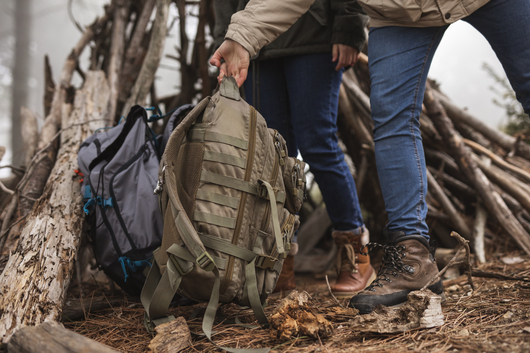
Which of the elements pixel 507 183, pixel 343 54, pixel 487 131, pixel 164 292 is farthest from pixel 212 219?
pixel 487 131

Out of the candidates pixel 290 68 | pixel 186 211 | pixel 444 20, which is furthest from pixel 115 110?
pixel 444 20

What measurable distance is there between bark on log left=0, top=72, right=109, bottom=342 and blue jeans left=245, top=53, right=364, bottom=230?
0.94 metres

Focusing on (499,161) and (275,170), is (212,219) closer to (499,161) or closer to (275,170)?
(275,170)

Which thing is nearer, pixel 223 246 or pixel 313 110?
pixel 223 246

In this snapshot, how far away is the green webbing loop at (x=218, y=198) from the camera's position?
110 cm

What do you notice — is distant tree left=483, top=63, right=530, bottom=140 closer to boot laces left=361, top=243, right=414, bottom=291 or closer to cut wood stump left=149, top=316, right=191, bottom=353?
boot laces left=361, top=243, right=414, bottom=291

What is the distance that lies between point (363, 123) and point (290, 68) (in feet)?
3.39

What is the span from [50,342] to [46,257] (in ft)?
1.71

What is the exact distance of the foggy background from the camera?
3447 mm

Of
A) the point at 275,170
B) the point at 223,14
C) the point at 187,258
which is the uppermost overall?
the point at 223,14

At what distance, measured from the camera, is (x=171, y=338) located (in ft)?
3.10

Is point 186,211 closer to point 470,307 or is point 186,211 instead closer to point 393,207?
point 393,207

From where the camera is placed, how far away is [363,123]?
2.49 metres

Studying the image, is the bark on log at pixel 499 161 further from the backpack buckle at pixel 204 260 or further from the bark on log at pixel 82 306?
the bark on log at pixel 82 306
